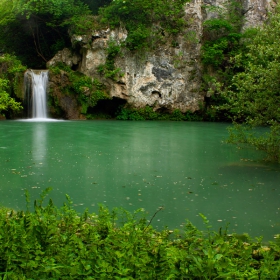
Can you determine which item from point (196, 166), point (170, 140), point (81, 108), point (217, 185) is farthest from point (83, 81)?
point (217, 185)

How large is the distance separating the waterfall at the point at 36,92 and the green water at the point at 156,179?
12.8 m

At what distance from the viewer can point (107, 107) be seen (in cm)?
3045

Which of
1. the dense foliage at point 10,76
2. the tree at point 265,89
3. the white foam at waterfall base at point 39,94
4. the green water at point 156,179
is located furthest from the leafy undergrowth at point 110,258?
the white foam at waterfall base at point 39,94

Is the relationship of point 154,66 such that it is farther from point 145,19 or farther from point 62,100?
point 62,100

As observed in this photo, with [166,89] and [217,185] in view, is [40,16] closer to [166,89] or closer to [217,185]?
[166,89]

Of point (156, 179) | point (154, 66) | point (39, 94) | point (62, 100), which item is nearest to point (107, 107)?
point (62, 100)

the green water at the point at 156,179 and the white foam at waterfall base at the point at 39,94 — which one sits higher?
the white foam at waterfall base at the point at 39,94

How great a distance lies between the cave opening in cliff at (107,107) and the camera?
97.7ft

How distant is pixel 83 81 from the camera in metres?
28.5

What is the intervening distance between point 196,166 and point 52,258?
25.5 ft

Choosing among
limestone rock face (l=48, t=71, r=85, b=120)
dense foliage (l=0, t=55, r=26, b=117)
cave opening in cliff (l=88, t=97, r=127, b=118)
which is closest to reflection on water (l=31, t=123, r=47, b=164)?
dense foliage (l=0, t=55, r=26, b=117)

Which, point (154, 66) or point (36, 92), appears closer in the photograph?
point (36, 92)

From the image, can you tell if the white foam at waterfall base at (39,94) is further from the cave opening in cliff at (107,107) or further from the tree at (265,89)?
the tree at (265,89)

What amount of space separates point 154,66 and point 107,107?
467 cm
